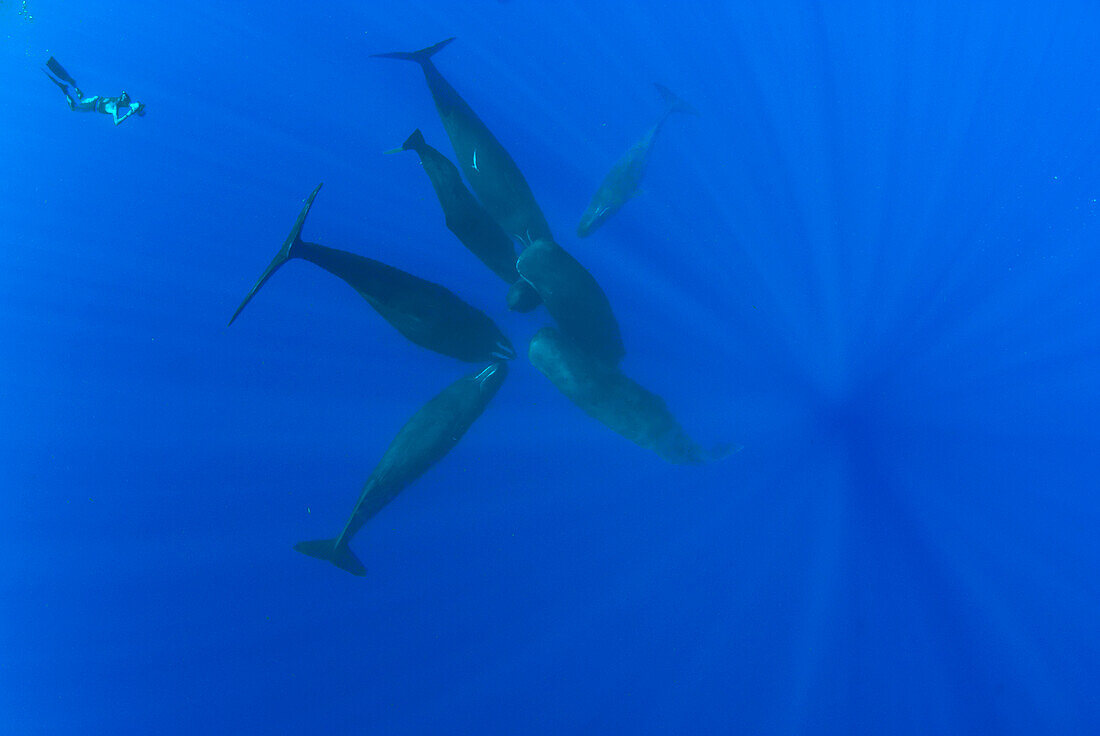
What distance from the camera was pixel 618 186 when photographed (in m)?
2.00

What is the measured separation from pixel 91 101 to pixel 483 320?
1.80m

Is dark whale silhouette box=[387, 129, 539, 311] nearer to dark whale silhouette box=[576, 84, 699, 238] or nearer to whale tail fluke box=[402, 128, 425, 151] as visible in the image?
whale tail fluke box=[402, 128, 425, 151]

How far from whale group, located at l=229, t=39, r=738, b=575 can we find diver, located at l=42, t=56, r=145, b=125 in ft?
3.76

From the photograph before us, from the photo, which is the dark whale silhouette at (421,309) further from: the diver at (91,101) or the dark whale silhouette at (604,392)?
the diver at (91,101)

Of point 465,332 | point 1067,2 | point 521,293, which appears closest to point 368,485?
point 465,332

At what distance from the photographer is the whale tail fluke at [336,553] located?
5.07 feet

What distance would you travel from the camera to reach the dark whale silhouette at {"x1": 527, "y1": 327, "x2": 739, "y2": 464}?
1.63 meters

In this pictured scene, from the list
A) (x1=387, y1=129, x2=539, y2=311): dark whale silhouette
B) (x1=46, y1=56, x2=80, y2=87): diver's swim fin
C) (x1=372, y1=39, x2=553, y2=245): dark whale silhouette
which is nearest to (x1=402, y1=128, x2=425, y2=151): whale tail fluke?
(x1=387, y1=129, x2=539, y2=311): dark whale silhouette

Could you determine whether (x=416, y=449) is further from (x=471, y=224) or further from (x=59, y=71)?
(x=59, y=71)

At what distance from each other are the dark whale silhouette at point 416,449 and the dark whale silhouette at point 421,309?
89mm

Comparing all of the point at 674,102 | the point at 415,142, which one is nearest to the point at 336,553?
the point at 415,142

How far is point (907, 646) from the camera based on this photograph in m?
1.94

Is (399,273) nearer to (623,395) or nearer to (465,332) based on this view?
(465,332)

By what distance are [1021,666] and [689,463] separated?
1.39m
